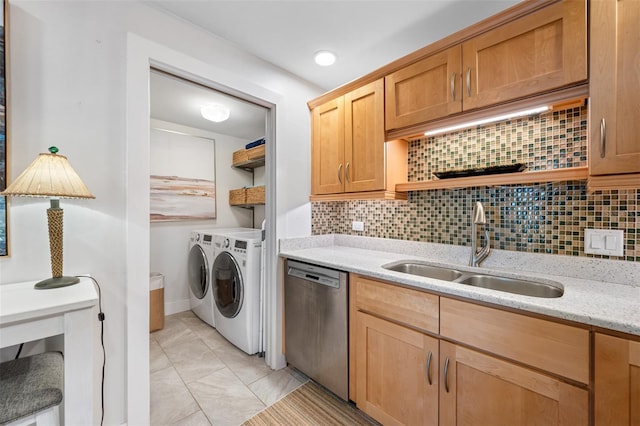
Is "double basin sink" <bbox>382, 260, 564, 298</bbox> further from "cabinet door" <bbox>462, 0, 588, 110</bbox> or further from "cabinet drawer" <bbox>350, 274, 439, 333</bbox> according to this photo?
"cabinet door" <bbox>462, 0, 588, 110</bbox>

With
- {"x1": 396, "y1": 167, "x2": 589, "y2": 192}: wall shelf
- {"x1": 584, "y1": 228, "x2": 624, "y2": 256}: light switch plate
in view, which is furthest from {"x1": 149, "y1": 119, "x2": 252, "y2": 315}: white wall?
{"x1": 584, "y1": 228, "x2": 624, "y2": 256}: light switch plate

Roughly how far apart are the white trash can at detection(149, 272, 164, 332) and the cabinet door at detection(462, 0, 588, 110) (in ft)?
10.2

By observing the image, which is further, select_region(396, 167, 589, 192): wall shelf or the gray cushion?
select_region(396, 167, 589, 192): wall shelf

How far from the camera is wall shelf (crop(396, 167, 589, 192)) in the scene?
4.03ft

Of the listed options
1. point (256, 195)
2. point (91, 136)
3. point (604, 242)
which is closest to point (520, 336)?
point (604, 242)

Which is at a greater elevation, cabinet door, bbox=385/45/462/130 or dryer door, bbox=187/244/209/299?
cabinet door, bbox=385/45/462/130

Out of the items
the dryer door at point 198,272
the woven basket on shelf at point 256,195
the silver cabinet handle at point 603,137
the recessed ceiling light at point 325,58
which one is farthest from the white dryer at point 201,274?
the silver cabinet handle at point 603,137

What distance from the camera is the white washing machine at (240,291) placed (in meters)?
2.32

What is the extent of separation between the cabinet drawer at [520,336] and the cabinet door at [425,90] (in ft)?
3.55

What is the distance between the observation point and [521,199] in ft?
5.16

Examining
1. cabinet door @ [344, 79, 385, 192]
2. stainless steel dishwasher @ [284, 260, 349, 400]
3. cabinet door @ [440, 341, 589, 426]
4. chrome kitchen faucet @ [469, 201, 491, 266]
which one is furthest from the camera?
cabinet door @ [344, 79, 385, 192]

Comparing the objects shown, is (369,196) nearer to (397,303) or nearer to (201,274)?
(397,303)

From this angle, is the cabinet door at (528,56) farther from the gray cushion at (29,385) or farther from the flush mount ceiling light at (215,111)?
the gray cushion at (29,385)

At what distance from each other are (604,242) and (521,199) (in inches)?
15.8
